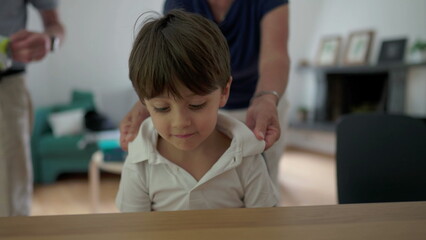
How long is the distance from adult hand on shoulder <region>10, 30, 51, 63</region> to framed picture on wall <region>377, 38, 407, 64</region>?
399cm

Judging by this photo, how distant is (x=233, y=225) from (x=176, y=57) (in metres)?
0.27

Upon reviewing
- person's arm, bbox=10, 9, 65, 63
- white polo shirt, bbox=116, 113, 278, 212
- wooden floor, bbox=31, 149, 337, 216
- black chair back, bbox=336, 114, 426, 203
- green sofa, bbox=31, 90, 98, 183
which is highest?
person's arm, bbox=10, 9, 65, 63

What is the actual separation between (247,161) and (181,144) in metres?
0.18

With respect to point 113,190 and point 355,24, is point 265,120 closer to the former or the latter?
point 113,190

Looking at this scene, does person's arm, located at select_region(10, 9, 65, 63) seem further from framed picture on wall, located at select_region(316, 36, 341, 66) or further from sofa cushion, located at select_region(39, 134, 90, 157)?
framed picture on wall, located at select_region(316, 36, 341, 66)

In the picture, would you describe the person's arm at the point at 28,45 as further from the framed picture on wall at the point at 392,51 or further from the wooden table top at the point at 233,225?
the framed picture on wall at the point at 392,51

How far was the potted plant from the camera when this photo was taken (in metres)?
3.79

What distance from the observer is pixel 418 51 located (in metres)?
3.95

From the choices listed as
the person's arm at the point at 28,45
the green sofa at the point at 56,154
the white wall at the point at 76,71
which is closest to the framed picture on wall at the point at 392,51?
the white wall at the point at 76,71

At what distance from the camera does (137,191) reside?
77cm

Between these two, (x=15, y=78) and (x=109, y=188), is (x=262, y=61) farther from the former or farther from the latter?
(x=109, y=188)

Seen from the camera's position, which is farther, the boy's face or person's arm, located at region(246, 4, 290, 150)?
person's arm, located at region(246, 4, 290, 150)

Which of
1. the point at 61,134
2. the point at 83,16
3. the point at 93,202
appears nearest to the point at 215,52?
the point at 93,202

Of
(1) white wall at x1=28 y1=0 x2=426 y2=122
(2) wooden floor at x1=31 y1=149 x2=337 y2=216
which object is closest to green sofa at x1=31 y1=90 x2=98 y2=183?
(2) wooden floor at x1=31 y1=149 x2=337 y2=216
